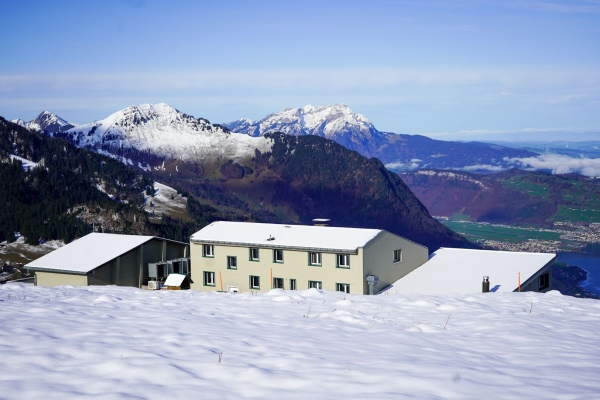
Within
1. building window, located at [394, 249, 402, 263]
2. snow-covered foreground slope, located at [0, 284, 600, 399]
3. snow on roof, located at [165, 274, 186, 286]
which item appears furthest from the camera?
building window, located at [394, 249, 402, 263]

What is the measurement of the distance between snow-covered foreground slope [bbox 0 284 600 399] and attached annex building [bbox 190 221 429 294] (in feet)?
94.8

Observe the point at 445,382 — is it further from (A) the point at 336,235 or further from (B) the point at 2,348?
(A) the point at 336,235

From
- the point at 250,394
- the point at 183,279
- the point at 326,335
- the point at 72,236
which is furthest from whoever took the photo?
the point at 72,236

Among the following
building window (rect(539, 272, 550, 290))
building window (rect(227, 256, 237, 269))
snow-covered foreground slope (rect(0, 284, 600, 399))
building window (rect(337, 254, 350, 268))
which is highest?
snow-covered foreground slope (rect(0, 284, 600, 399))

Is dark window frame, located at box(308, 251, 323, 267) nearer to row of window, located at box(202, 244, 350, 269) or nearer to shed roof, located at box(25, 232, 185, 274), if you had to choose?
row of window, located at box(202, 244, 350, 269)

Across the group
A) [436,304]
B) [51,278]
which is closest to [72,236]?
[51,278]

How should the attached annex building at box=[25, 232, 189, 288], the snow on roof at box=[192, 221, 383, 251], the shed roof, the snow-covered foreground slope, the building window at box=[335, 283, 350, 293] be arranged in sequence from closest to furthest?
the snow-covered foreground slope → the building window at box=[335, 283, 350, 293] → the snow on roof at box=[192, 221, 383, 251] → the attached annex building at box=[25, 232, 189, 288] → the shed roof

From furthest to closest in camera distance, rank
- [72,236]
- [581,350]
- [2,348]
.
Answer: [72,236]
[581,350]
[2,348]

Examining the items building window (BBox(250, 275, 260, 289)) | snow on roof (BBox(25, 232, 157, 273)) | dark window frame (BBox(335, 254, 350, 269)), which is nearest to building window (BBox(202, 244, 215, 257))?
building window (BBox(250, 275, 260, 289))

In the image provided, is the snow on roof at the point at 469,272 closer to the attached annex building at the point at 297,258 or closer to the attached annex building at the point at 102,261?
the attached annex building at the point at 297,258

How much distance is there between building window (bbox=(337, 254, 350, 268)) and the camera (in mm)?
47469

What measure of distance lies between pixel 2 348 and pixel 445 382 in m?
7.05

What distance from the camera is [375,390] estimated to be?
9148 mm

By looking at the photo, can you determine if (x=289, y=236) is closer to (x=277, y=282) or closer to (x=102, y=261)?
(x=277, y=282)
